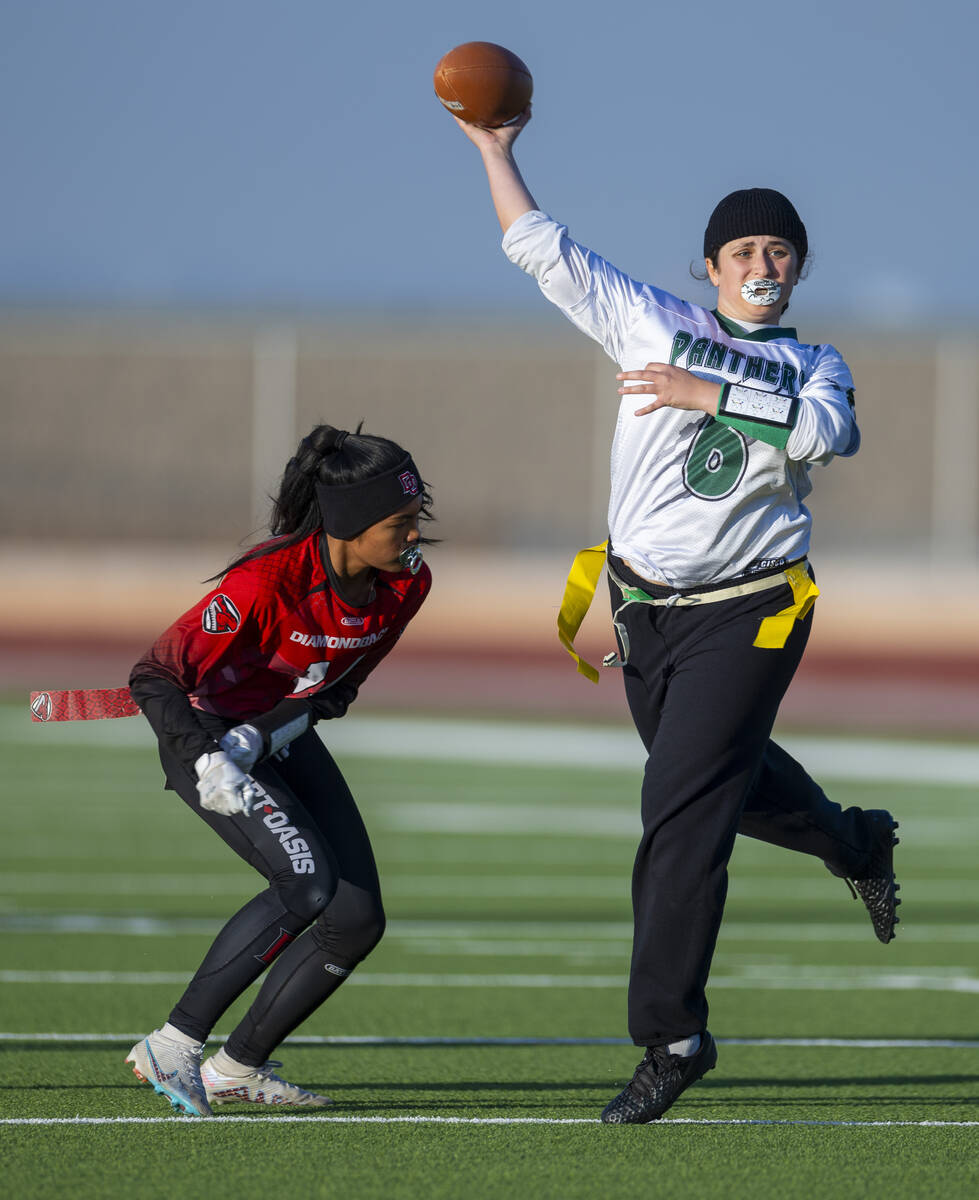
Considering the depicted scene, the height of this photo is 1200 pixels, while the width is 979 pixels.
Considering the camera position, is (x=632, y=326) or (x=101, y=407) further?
(x=101, y=407)

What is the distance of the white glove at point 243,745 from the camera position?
4578 mm

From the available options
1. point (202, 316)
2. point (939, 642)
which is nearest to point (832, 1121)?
point (939, 642)

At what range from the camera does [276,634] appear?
15.7 ft

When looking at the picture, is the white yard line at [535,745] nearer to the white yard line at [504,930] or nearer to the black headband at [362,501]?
the white yard line at [504,930]

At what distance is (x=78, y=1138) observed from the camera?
14.5ft

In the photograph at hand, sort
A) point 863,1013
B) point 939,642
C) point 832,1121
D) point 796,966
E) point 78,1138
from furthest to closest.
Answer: point 939,642
point 796,966
point 863,1013
point 832,1121
point 78,1138

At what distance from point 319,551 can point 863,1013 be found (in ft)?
10.1

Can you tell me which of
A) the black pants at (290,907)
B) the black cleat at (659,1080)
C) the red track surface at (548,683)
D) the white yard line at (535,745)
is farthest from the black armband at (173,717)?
the red track surface at (548,683)

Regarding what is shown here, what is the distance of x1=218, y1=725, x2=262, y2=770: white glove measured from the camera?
458 cm

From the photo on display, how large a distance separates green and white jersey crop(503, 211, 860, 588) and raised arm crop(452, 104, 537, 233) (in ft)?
0.19

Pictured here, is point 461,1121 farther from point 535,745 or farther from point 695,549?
point 535,745

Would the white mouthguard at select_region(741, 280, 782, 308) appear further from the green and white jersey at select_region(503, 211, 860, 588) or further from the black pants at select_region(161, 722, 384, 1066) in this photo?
the black pants at select_region(161, 722, 384, 1066)

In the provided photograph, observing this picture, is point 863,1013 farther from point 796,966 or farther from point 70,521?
point 70,521

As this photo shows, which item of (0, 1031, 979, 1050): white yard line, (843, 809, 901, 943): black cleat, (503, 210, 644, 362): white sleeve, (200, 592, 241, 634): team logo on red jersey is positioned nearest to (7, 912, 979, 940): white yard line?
(0, 1031, 979, 1050): white yard line
